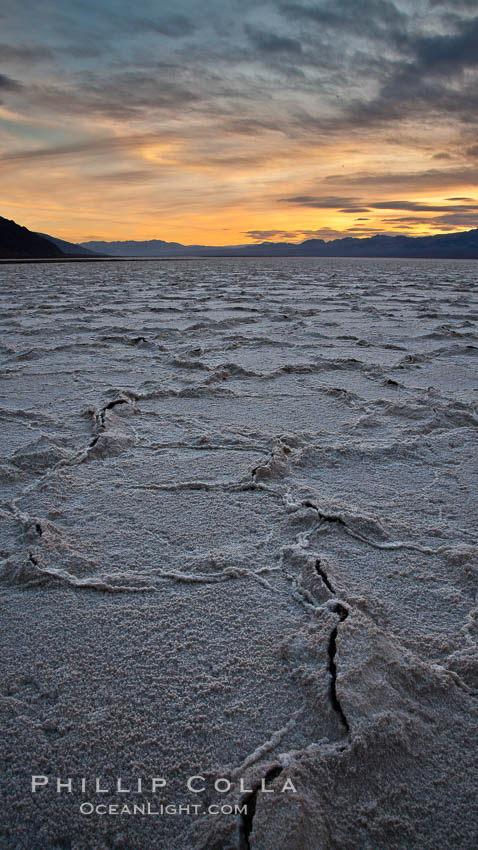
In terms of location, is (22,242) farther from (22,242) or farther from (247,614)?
(247,614)

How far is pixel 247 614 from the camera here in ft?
3.25

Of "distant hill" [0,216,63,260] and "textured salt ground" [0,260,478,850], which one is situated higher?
"distant hill" [0,216,63,260]

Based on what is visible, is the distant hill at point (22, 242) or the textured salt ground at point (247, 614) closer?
the textured salt ground at point (247, 614)

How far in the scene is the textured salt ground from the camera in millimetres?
660

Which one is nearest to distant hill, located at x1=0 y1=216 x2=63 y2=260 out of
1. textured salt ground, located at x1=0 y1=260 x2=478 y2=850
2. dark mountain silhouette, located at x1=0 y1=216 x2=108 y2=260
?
dark mountain silhouette, located at x1=0 y1=216 x2=108 y2=260

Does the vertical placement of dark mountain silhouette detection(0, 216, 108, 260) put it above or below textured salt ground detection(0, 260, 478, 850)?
above

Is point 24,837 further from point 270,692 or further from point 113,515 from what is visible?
point 113,515

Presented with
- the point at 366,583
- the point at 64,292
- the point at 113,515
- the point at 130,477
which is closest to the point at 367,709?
the point at 366,583

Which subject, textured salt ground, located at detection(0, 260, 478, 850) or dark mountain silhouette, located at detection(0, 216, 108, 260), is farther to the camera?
dark mountain silhouette, located at detection(0, 216, 108, 260)

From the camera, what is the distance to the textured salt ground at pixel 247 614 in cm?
66

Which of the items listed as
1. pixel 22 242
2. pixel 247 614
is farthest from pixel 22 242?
pixel 247 614

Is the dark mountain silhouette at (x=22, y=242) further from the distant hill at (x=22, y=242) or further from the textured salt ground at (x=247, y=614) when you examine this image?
the textured salt ground at (x=247, y=614)

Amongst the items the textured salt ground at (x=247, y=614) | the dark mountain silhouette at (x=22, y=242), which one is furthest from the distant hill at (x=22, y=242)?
the textured salt ground at (x=247, y=614)

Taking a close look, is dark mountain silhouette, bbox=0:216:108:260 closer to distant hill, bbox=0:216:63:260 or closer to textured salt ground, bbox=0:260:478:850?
distant hill, bbox=0:216:63:260
